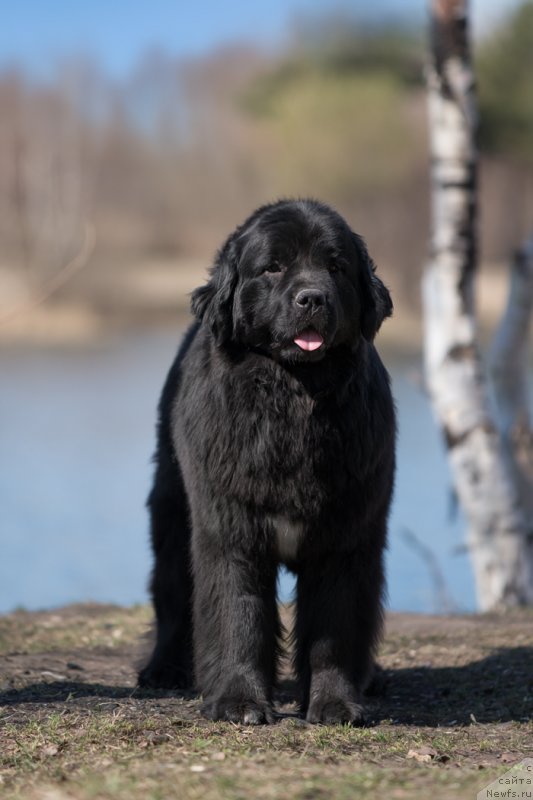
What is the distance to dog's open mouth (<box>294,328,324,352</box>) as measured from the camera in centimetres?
400

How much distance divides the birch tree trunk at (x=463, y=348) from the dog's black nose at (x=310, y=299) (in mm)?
5083

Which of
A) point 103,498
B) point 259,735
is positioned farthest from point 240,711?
point 103,498

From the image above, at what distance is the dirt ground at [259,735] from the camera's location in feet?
10.9

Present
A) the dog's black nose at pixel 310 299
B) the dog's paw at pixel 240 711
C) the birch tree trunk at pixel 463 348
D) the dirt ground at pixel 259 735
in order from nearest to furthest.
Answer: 1. the dirt ground at pixel 259 735
2. the dog's black nose at pixel 310 299
3. the dog's paw at pixel 240 711
4. the birch tree trunk at pixel 463 348

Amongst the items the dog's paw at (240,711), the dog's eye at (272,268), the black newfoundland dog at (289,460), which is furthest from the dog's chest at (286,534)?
the dog's eye at (272,268)

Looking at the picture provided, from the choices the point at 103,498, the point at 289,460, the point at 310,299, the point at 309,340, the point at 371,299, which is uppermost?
the point at 103,498

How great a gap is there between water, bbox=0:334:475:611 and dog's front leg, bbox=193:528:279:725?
0.71 feet

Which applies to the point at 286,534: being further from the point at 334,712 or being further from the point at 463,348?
the point at 463,348

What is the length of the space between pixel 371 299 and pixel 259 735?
1.60 meters

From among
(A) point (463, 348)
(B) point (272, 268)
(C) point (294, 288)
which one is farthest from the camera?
(A) point (463, 348)

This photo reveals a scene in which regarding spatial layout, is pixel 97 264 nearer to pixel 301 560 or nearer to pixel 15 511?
pixel 15 511

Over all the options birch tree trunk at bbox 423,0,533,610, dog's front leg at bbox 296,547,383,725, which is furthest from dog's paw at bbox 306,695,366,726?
birch tree trunk at bbox 423,0,533,610

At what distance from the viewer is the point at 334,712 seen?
13.8 ft

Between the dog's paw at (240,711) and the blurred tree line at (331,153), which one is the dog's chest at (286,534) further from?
the blurred tree line at (331,153)
